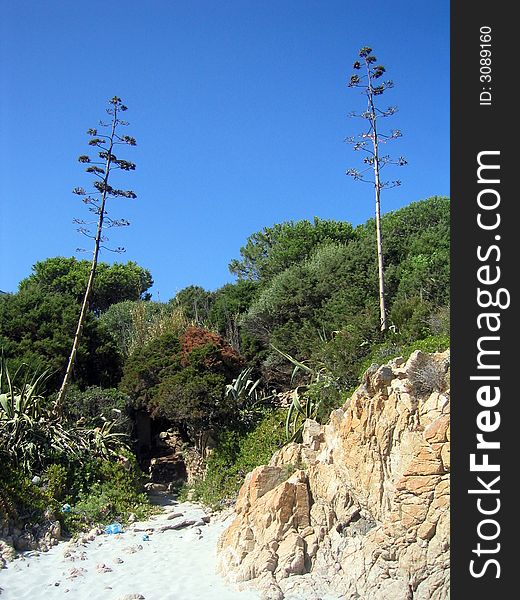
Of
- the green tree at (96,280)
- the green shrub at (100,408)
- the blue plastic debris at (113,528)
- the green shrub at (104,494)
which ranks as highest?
the green tree at (96,280)

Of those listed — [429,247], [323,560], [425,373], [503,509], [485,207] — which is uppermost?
[429,247]

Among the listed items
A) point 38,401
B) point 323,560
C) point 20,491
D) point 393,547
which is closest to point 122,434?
point 38,401

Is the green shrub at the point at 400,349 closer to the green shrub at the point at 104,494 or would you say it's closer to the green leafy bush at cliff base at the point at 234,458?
the green leafy bush at cliff base at the point at 234,458

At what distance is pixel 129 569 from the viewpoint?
29.1 ft

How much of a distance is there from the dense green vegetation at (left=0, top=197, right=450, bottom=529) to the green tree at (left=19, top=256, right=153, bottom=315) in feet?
63.6

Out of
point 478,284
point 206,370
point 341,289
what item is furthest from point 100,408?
point 478,284

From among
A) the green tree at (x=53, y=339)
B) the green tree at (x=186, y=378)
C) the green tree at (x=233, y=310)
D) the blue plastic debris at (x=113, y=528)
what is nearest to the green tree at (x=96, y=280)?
the green tree at (x=233, y=310)

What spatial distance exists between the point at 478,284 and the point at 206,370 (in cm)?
929

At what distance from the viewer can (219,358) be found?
48.1 feet

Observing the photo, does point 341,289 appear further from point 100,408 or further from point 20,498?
point 20,498

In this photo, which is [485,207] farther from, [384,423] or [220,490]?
[220,490]

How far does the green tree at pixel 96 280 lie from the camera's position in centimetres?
3859

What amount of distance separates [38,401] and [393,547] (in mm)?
7723

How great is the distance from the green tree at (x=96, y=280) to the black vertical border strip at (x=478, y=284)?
113ft
